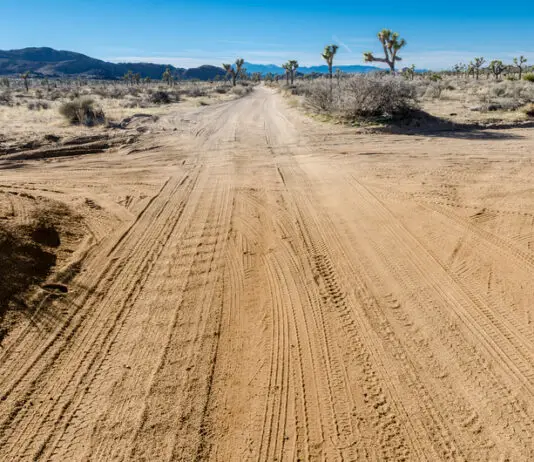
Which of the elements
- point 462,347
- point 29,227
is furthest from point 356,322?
point 29,227

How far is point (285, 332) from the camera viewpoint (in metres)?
4.83

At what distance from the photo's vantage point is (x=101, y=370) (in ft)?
13.9

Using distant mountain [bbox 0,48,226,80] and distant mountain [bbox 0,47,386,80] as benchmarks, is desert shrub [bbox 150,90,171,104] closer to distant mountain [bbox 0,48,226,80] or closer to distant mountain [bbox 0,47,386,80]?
distant mountain [bbox 0,47,386,80]

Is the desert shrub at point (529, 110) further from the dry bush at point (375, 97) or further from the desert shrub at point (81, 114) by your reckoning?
the desert shrub at point (81, 114)

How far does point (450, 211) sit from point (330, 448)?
6.36 metres

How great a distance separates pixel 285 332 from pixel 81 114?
19618 millimetres

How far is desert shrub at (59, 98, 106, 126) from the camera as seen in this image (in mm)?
20139

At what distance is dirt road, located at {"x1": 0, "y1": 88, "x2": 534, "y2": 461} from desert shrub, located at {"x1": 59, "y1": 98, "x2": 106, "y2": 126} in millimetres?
11881

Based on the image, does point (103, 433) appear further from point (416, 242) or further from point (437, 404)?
point (416, 242)

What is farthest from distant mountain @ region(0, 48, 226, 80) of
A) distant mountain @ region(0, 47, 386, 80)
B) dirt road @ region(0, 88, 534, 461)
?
dirt road @ region(0, 88, 534, 461)

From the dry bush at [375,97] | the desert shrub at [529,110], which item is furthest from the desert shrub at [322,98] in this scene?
the desert shrub at [529,110]

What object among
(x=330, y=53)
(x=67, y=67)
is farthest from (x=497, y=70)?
(x=67, y=67)

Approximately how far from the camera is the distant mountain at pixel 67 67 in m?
146

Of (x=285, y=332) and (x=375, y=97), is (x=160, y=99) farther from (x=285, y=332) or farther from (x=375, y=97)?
(x=285, y=332)
